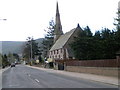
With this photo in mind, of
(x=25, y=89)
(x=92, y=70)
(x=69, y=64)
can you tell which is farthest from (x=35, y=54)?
(x=25, y=89)

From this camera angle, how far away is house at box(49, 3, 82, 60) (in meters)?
99.2

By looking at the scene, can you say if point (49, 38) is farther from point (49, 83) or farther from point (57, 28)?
point (49, 83)

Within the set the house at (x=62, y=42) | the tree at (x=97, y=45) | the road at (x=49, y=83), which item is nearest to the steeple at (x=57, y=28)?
the house at (x=62, y=42)

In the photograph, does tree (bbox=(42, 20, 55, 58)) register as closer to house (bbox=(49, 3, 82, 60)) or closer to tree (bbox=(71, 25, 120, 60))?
house (bbox=(49, 3, 82, 60))

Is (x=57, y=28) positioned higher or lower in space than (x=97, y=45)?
higher

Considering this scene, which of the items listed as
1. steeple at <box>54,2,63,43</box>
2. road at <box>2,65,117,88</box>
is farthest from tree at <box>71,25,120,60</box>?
steeple at <box>54,2,63,43</box>

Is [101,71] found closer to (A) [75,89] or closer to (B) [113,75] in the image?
(B) [113,75]

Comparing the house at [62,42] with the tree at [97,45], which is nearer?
the tree at [97,45]

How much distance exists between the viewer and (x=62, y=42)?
108 metres

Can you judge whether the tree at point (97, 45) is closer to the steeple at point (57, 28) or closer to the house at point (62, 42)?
the house at point (62, 42)

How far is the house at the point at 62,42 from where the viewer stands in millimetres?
99250

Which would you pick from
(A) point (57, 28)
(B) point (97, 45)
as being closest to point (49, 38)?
(A) point (57, 28)

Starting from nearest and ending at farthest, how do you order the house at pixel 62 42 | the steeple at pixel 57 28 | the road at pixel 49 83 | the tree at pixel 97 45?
the road at pixel 49 83, the tree at pixel 97 45, the house at pixel 62 42, the steeple at pixel 57 28

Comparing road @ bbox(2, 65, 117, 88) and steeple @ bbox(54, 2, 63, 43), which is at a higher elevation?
steeple @ bbox(54, 2, 63, 43)
